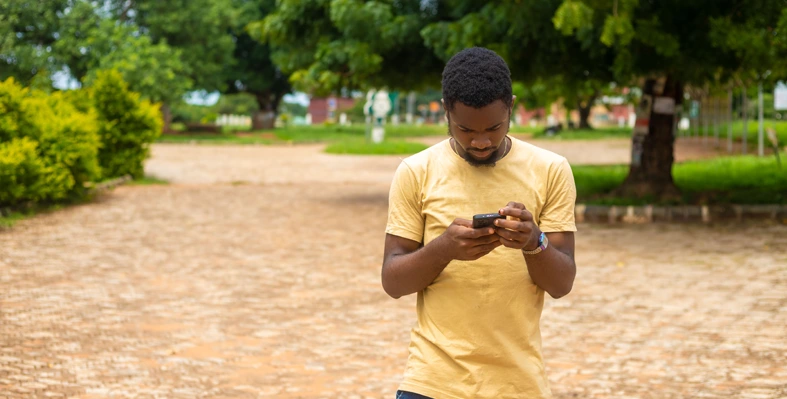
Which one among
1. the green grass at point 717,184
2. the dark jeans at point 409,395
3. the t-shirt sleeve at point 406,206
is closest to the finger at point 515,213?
the t-shirt sleeve at point 406,206

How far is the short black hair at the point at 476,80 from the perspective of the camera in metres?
2.47

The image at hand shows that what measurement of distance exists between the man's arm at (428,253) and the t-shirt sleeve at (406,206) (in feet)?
0.08

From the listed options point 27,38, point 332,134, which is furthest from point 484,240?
point 332,134

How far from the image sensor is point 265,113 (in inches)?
2235

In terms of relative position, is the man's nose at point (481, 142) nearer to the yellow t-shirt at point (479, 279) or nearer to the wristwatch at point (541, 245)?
the yellow t-shirt at point (479, 279)

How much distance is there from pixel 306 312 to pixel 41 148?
29.3 ft

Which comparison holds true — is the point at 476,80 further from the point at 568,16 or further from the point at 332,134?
the point at 332,134

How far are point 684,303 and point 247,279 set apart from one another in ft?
12.8

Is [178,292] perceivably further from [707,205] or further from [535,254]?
[707,205]

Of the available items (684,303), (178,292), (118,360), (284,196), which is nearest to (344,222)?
(284,196)

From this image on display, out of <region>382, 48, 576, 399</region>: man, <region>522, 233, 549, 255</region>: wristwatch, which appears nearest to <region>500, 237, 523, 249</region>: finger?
<region>522, 233, 549, 255</region>: wristwatch

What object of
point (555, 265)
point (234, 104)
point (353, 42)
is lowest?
point (234, 104)

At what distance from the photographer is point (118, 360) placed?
20.6ft

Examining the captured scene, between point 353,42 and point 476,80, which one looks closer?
point 476,80
